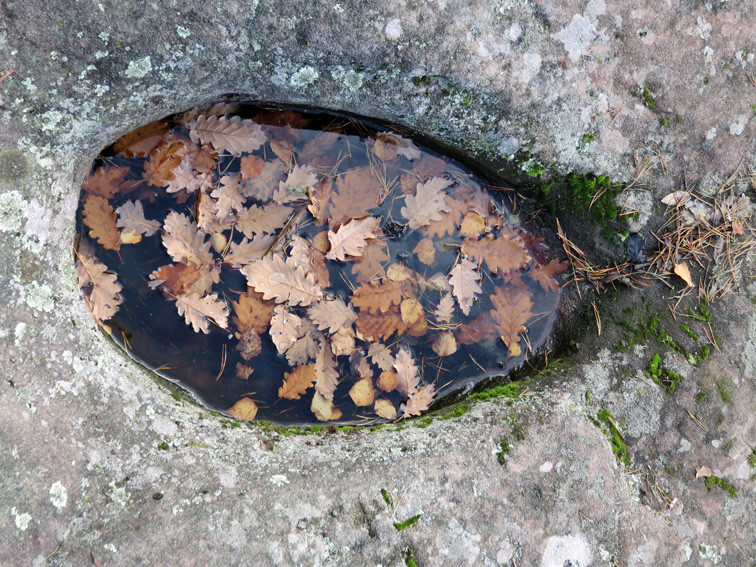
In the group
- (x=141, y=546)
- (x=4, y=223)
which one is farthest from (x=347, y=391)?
(x=4, y=223)

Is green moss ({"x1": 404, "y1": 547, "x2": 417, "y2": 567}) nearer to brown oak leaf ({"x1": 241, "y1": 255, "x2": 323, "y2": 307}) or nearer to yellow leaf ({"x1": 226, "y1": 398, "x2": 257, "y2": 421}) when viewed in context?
yellow leaf ({"x1": 226, "y1": 398, "x2": 257, "y2": 421})

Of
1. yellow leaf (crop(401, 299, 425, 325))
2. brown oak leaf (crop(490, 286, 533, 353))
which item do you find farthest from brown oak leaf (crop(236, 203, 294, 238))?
brown oak leaf (crop(490, 286, 533, 353))

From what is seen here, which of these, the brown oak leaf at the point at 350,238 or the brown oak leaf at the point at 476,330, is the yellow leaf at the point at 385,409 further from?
the brown oak leaf at the point at 350,238

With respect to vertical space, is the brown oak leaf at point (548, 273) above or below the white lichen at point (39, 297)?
above

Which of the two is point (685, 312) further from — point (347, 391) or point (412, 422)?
point (347, 391)

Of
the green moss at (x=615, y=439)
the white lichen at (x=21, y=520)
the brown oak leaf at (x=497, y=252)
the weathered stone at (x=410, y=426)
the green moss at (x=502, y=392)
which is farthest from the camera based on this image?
the brown oak leaf at (x=497, y=252)

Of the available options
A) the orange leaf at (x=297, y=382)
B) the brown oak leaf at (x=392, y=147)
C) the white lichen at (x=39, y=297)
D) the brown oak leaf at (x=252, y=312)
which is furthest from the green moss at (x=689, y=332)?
the white lichen at (x=39, y=297)
